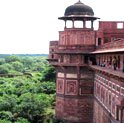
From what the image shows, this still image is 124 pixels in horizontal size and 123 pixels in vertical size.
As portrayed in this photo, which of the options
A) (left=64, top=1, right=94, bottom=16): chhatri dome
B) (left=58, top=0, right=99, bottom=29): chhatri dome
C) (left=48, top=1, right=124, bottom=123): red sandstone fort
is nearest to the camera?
(left=48, top=1, right=124, bottom=123): red sandstone fort

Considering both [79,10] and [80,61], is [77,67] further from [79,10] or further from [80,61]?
[79,10]

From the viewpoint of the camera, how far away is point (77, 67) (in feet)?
112

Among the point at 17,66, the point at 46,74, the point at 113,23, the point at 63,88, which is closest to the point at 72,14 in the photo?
the point at 113,23

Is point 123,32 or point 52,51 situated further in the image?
point 52,51

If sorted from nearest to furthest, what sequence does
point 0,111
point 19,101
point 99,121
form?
point 99,121
point 0,111
point 19,101

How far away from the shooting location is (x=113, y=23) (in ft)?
111

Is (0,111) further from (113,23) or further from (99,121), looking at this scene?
(113,23)

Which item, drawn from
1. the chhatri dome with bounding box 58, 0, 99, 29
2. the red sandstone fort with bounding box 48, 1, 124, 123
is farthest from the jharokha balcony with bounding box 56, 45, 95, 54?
the chhatri dome with bounding box 58, 0, 99, 29

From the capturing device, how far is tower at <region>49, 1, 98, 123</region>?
3419 centimetres

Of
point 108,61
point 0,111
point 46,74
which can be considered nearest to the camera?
point 108,61

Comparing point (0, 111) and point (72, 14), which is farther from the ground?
point (72, 14)

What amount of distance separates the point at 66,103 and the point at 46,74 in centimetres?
3828

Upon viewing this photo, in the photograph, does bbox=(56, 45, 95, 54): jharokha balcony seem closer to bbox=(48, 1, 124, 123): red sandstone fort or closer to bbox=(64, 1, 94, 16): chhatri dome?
bbox=(48, 1, 124, 123): red sandstone fort

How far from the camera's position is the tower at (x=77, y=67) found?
34.2 meters
